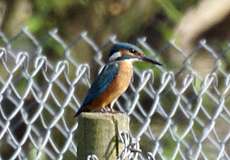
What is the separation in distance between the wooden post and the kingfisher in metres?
0.66

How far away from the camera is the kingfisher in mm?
4211

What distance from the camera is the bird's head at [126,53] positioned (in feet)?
14.1

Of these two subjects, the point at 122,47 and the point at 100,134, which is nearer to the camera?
the point at 100,134

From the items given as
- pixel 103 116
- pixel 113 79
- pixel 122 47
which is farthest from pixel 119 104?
pixel 103 116

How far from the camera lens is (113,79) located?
173 inches

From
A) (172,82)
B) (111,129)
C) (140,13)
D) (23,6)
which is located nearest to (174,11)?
(140,13)

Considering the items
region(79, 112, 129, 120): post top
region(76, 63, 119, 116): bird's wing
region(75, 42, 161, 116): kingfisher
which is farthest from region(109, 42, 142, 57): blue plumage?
region(79, 112, 129, 120): post top

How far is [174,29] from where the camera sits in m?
7.40

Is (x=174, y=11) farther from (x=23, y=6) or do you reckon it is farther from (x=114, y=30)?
(x=23, y=6)

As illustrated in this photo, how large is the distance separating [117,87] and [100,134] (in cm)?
95

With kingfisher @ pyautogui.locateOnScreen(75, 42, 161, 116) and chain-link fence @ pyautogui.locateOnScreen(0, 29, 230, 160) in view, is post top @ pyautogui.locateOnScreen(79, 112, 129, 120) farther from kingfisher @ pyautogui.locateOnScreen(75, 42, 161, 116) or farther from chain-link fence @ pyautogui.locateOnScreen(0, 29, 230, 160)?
kingfisher @ pyautogui.locateOnScreen(75, 42, 161, 116)

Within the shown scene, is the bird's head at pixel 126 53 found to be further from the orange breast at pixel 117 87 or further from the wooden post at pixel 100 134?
the wooden post at pixel 100 134

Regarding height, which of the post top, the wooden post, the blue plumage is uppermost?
the blue plumage

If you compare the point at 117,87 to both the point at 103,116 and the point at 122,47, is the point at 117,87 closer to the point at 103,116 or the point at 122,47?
the point at 122,47
